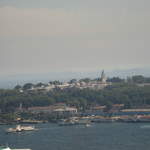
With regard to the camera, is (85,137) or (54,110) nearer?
(85,137)

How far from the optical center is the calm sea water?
2795cm

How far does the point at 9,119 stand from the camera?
134 ft

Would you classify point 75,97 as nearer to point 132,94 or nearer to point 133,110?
point 132,94

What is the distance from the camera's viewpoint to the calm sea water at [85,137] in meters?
28.0

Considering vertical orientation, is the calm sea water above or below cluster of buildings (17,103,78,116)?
below

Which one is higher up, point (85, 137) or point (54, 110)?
point (54, 110)

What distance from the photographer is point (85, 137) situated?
31297 millimetres

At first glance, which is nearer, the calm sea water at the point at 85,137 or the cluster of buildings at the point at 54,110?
the calm sea water at the point at 85,137

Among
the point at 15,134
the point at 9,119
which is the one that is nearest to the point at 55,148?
the point at 15,134

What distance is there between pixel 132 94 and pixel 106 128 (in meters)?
13.0

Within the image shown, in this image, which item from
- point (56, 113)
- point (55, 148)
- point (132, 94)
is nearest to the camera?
point (55, 148)

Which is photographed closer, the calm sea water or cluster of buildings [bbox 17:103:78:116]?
the calm sea water

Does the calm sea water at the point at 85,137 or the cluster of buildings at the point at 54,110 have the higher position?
the cluster of buildings at the point at 54,110

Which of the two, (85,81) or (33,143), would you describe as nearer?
(33,143)
